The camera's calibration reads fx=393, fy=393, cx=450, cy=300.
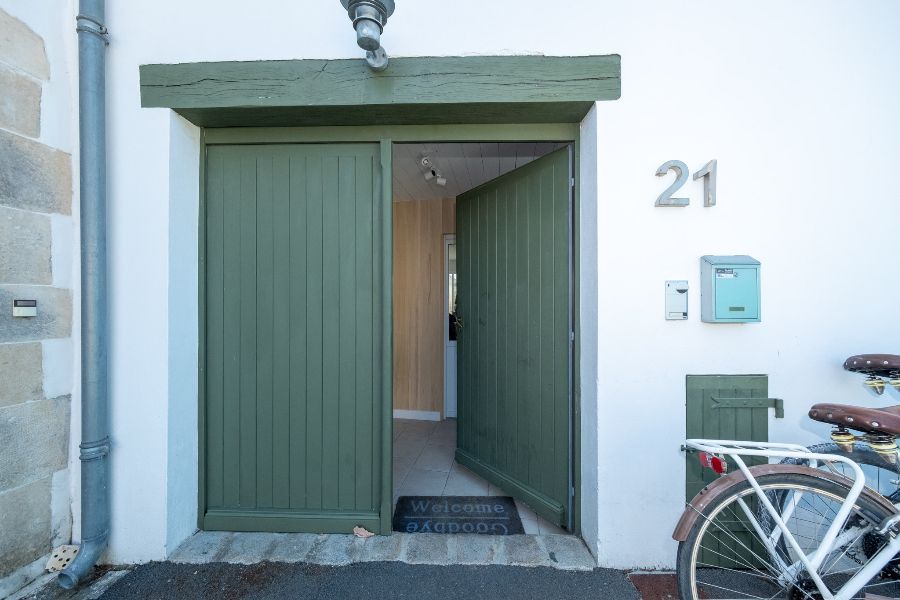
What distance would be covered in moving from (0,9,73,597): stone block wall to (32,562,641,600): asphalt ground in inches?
11.5

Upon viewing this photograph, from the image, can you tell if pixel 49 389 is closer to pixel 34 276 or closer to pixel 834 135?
pixel 34 276

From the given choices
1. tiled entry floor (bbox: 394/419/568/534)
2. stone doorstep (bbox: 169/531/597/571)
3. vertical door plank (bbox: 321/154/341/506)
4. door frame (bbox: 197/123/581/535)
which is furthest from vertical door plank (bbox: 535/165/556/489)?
vertical door plank (bbox: 321/154/341/506)

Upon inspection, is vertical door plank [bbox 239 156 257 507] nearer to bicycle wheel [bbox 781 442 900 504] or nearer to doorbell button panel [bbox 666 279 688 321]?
doorbell button panel [bbox 666 279 688 321]

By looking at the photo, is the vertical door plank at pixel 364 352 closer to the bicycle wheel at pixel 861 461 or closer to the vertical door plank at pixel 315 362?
the vertical door plank at pixel 315 362

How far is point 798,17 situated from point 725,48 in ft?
1.21

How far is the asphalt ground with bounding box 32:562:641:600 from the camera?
1688 mm

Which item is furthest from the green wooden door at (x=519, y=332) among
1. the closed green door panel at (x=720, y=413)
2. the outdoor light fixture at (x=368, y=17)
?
the outdoor light fixture at (x=368, y=17)

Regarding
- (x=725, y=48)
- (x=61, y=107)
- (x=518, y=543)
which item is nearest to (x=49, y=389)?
(x=61, y=107)

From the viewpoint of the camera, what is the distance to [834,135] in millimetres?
1837

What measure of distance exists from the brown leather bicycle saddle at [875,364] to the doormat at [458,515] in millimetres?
1721

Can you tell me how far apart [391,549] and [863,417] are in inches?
79.3

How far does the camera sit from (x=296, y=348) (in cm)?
213

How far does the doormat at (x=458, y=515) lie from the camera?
7.09 ft

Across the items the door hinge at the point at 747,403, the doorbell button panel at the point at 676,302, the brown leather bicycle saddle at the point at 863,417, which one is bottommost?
the door hinge at the point at 747,403
